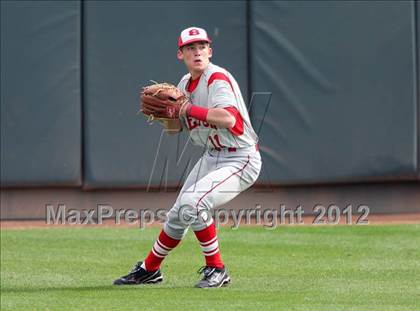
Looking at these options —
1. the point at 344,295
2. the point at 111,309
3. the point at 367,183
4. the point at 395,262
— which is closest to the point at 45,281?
the point at 111,309

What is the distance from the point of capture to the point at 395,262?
25.9ft

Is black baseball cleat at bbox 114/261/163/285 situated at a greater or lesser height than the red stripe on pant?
lesser

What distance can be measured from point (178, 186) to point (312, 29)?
210cm

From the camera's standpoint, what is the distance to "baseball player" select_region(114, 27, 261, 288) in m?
6.75

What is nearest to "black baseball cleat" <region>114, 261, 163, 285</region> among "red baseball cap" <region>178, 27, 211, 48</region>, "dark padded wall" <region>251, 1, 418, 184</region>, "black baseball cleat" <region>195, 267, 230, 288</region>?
"black baseball cleat" <region>195, 267, 230, 288</region>

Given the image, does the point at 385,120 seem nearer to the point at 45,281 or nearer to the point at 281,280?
the point at 281,280

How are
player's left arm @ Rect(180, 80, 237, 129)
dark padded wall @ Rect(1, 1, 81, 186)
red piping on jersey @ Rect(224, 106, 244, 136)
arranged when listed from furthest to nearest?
dark padded wall @ Rect(1, 1, 81, 186), red piping on jersey @ Rect(224, 106, 244, 136), player's left arm @ Rect(180, 80, 237, 129)

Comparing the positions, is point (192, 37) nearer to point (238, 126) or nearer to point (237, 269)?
point (238, 126)

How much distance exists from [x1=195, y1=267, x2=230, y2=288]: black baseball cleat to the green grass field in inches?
4.0

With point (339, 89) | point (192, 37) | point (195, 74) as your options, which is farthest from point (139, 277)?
point (339, 89)

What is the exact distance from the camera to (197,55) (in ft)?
22.6

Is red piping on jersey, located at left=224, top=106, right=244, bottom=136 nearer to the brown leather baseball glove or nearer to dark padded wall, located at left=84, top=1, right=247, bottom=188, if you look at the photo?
the brown leather baseball glove

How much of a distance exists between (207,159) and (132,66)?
3.83 metres

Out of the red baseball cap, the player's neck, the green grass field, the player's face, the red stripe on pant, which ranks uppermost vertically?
the red baseball cap
